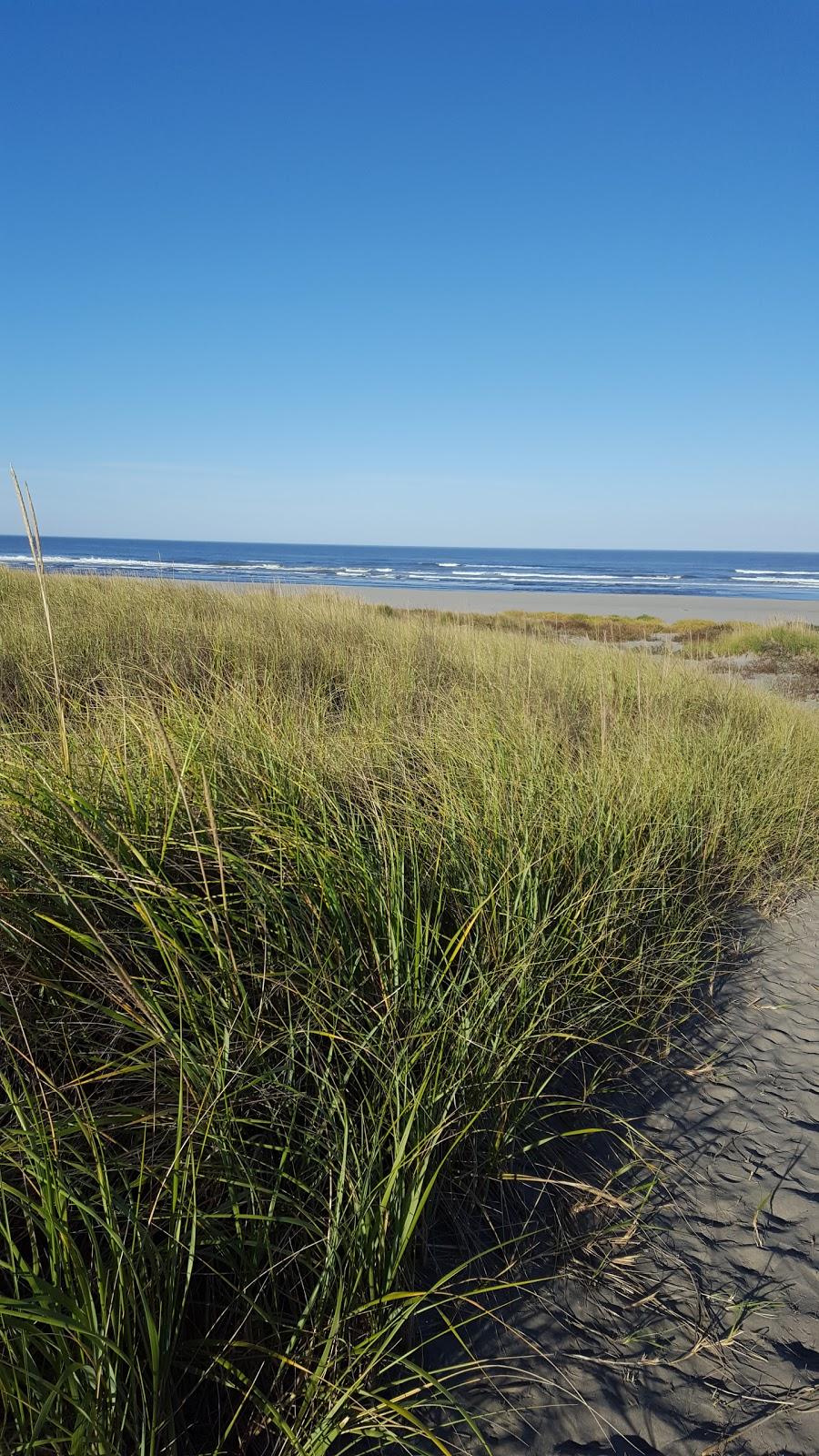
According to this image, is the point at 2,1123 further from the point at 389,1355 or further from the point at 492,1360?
the point at 492,1360

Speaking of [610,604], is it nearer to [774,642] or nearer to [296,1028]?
[774,642]

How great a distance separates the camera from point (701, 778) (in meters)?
4.00

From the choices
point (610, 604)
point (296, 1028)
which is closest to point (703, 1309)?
point (296, 1028)

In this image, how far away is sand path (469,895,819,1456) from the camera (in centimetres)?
139

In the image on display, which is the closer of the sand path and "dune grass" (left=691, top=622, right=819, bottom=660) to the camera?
the sand path

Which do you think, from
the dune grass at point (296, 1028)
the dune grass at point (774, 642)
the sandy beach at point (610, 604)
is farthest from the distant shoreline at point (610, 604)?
the dune grass at point (296, 1028)

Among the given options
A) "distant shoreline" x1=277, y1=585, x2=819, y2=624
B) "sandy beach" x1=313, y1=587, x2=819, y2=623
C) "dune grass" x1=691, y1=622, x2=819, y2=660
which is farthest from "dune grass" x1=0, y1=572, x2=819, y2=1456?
"sandy beach" x1=313, y1=587, x2=819, y2=623

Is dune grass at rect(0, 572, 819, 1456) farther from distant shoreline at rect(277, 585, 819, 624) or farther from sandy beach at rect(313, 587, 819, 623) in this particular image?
sandy beach at rect(313, 587, 819, 623)

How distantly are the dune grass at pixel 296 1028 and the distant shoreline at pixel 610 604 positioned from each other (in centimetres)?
2107

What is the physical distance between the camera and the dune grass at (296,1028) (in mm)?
1170

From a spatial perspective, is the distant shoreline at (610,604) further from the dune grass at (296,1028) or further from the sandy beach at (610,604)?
the dune grass at (296,1028)

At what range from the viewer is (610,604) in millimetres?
30734

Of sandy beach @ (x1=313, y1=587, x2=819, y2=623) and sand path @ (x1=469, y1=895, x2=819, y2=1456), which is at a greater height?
sandy beach @ (x1=313, y1=587, x2=819, y2=623)

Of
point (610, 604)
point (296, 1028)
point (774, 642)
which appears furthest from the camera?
point (610, 604)
